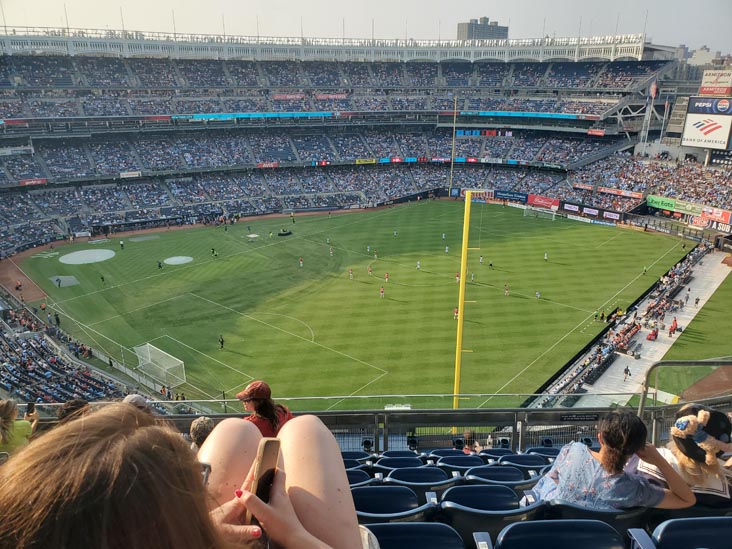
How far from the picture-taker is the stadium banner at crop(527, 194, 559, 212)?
199ft

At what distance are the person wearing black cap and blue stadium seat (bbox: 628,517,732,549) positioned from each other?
1040mm

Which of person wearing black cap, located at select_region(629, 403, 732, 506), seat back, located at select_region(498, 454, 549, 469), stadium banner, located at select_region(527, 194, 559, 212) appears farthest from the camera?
stadium banner, located at select_region(527, 194, 559, 212)

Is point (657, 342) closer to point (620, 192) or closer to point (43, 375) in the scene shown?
point (43, 375)

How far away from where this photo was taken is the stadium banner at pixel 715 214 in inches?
1897

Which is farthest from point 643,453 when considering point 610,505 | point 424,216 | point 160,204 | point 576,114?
point 576,114

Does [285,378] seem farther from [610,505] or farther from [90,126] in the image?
[90,126]

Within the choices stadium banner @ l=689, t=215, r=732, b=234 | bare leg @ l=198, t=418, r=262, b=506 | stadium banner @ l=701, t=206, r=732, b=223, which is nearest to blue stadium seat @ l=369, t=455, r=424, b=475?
bare leg @ l=198, t=418, r=262, b=506

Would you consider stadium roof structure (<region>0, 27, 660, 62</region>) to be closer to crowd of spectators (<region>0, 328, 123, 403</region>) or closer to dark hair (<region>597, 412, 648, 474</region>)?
crowd of spectators (<region>0, 328, 123, 403</region>)

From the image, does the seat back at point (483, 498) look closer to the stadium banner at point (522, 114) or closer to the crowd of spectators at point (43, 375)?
the crowd of spectators at point (43, 375)

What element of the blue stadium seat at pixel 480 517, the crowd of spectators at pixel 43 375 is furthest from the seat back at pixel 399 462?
the crowd of spectators at pixel 43 375

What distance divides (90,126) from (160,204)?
41.5 feet

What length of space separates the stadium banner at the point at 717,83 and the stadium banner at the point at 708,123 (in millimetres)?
1621

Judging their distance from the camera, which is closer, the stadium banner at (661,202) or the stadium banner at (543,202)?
the stadium banner at (661,202)

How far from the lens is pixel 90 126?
59938mm
